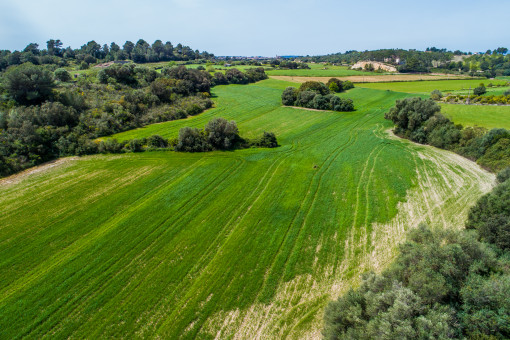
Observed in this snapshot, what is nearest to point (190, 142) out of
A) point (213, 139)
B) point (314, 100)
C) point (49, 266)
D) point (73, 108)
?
point (213, 139)

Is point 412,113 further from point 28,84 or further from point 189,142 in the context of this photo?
point 28,84

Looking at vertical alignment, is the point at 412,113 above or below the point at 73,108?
above

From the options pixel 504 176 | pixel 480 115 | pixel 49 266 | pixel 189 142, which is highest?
pixel 480 115

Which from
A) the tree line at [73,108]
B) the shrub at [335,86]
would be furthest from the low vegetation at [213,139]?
the shrub at [335,86]

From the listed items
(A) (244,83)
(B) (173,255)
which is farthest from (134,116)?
(A) (244,83)

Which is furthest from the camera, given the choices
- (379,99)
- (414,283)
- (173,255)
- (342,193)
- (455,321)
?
(379,99)

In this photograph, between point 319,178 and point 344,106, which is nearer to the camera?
point 319,178

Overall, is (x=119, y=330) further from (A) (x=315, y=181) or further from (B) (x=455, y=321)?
(A) (x=315, y=181)
